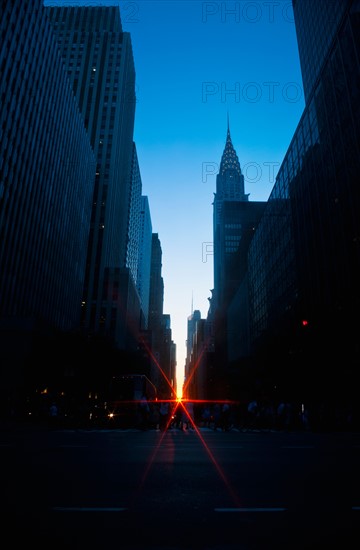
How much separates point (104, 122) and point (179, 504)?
124 metres

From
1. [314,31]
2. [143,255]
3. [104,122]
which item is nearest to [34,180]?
[314,31]

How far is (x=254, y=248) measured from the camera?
72.0 m

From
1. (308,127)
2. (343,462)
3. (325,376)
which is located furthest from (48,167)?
(343,462)

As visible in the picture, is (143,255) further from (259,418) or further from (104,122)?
(259,418)

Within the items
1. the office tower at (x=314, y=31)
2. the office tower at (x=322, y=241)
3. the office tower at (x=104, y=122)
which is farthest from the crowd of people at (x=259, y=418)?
the office tower at (x=104, y=122)

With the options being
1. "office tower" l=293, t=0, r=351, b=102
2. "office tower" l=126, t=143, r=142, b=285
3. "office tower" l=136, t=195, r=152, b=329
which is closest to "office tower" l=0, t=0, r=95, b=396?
"office tower" l=293, t=0, r=351, b=102

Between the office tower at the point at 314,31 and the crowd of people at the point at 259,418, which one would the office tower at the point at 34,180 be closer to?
the crowd of people at the point at 259,418

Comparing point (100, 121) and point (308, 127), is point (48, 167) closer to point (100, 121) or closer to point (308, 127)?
point (308, 127)

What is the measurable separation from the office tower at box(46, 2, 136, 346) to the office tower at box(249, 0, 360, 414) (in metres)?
60.2

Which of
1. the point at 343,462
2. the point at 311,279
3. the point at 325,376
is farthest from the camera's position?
the point at 311,279

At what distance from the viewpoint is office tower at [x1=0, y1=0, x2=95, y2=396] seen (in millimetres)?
49406

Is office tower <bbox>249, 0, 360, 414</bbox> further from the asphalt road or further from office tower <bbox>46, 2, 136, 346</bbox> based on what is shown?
office tower <bbox>46, 2, 136, 346</bbox>

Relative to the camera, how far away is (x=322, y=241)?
39.8m

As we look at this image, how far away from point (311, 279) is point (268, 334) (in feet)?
57.2
